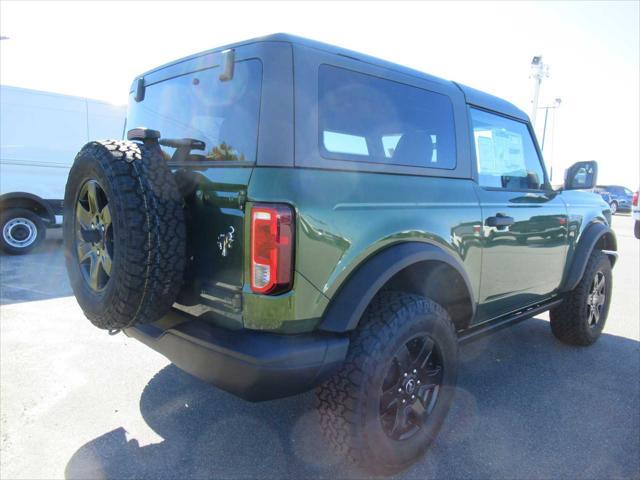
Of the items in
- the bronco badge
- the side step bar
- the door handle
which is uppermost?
the door handle

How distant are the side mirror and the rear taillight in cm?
270

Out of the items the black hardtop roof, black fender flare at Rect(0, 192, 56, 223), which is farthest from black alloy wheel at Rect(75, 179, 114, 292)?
black fender flare at Rect(0, 192, 56, 223)

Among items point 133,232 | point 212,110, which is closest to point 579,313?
point 212,110

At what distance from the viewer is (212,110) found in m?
2.21

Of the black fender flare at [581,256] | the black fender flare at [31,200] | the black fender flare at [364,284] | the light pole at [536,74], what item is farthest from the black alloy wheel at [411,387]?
the light pole at [536,74]

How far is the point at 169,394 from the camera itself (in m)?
3.00

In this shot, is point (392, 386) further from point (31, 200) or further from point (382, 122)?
point (31, 200)

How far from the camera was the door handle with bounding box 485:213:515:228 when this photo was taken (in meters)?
2.79

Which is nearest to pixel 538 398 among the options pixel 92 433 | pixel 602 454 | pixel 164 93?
pixel 602 454

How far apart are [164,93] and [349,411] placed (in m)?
1.96

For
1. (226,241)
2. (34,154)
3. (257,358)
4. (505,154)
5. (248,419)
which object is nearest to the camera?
(257,358)

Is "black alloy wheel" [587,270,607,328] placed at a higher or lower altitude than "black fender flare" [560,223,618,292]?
lower

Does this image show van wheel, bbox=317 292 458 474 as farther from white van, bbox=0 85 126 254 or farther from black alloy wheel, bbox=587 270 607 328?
white van, bbox=0 85 126 254

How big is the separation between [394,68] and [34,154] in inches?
272
